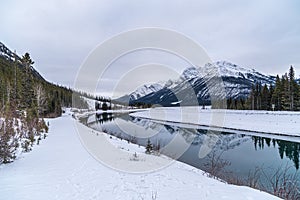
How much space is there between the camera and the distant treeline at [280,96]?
A: 3950 centimetres

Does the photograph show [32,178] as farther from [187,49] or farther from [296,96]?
[296,96]

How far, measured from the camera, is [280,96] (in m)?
42.9

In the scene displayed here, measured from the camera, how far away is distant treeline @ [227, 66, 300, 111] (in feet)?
130

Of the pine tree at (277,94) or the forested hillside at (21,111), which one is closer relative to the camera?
the forested hillside at (21,111)

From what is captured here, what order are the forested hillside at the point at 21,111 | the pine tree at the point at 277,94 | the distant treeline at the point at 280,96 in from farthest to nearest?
the pine tree at the point at 277,94 < the distant treeline at the point at 280,96 < the forested hillside at the point at 21,111

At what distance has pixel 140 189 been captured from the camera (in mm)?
5473

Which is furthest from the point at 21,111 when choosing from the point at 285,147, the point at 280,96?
the point at 280,96

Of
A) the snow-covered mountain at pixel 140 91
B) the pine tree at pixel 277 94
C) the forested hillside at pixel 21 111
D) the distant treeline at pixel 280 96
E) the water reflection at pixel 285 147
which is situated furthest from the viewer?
the pine tree at pixel 277 94

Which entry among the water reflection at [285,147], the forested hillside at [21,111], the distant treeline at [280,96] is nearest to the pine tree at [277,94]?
the distant treeline at [280,96]

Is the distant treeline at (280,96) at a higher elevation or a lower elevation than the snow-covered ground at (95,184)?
higher

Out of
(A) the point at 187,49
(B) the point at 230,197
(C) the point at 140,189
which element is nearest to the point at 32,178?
(C) the point at 140,189

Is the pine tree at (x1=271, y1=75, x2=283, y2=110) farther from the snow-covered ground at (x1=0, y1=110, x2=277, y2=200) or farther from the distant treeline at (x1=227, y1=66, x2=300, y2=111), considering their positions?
the snow-covered ground at (x1=0, y1=110, x2=277, y2=200)

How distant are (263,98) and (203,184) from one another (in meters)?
45.9

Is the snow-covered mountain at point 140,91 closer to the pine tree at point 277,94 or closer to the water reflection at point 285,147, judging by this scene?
the water reflection at point 285,147
